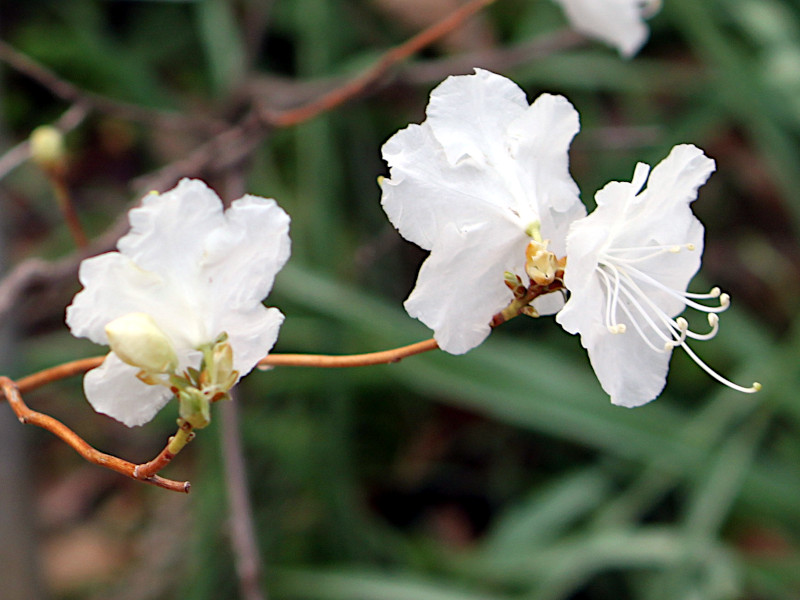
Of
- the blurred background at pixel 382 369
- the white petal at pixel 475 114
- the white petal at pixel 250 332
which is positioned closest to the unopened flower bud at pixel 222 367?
the white petal at pixel 250 332

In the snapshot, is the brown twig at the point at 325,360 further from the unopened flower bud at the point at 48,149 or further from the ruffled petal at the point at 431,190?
the unopened flower bud at the point at 48,149

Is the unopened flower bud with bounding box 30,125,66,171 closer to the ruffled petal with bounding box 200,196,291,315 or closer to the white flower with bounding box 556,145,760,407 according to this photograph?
the ruffled petal with bounding box 200,196,291,315

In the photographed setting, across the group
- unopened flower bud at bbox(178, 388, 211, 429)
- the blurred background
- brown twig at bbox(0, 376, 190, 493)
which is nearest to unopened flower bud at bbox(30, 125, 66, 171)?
the blurred background

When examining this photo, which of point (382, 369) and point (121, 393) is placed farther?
point (382, 369)

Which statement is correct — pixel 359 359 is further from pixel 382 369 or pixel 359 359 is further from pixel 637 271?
pixel 382 369

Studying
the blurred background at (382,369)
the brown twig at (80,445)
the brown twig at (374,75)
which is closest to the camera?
the brown twig at (80,445)

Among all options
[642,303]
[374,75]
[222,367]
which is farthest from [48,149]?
[642,303]
